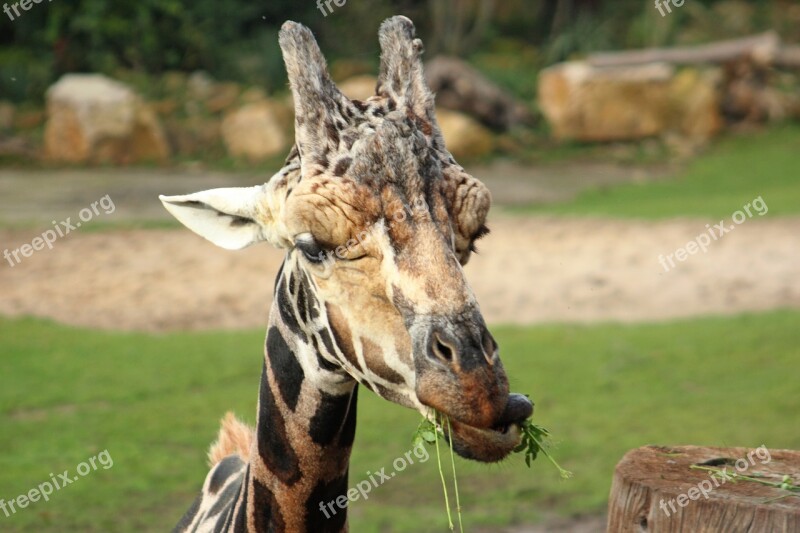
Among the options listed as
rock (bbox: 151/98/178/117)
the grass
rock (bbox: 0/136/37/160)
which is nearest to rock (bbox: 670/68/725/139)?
rock (bbox: 151/98/178/117)

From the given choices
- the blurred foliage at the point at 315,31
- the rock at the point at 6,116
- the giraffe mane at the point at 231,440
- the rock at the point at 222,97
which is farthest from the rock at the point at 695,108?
the giraffe mane at the point at 231,440

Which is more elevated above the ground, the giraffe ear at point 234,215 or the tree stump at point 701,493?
the giraffe ear at point 234,215

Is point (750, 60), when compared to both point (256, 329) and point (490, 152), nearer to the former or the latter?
point (490, 152)

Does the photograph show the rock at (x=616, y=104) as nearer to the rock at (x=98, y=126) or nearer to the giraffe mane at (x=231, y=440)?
the rock at (x=98, y=126)

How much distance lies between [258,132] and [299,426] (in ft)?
60.3

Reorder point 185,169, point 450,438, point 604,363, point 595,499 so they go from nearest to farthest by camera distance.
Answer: point 450,438
point 595,499
point 604,363
point 185,169

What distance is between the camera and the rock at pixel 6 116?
22500 mm

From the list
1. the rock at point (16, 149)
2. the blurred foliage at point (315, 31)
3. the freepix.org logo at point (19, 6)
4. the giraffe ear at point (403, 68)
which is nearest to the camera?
the giraffe ear at point (403, 68)

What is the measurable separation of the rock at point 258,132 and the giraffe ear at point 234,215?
17752 millimetres

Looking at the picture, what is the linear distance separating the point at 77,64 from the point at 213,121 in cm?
408

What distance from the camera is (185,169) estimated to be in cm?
2097

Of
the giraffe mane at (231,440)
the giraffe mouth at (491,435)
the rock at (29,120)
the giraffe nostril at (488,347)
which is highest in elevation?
the giraffe nostril at (488,347)

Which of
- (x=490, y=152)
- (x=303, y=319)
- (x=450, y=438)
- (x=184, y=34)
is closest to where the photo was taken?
(x=450, y=438)

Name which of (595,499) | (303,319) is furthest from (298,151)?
(595,499)
